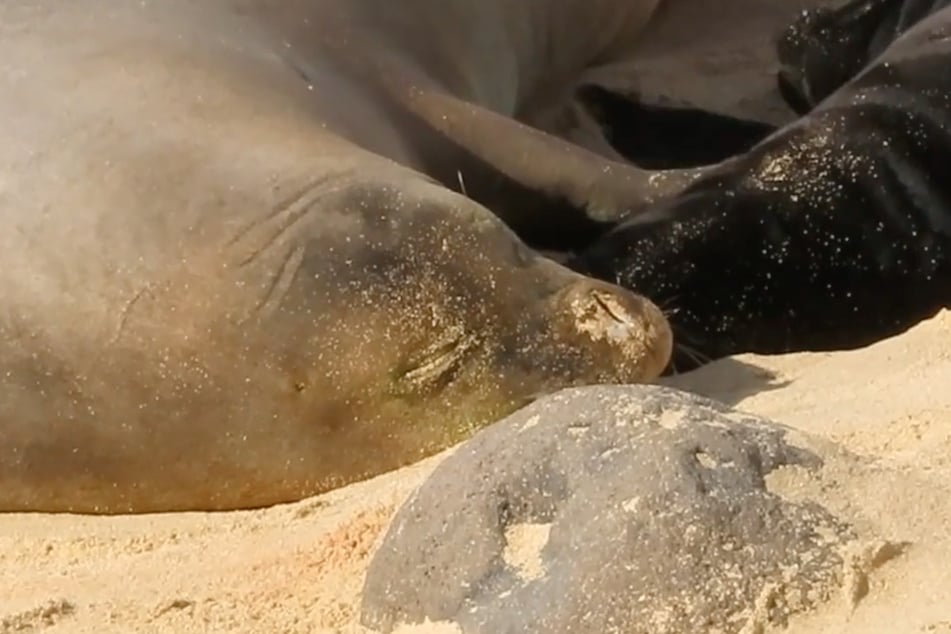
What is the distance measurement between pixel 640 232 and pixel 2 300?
1.25 m

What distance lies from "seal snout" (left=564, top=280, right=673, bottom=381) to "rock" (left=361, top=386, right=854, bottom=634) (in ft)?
2.17

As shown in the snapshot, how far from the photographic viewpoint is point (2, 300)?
111 inches

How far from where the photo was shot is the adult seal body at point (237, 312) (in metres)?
2.72

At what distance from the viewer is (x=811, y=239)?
330 centimetres

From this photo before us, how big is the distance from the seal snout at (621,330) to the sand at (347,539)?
156 mm

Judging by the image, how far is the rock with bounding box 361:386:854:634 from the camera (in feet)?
5.96

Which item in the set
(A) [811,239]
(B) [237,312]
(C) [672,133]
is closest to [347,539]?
(B) [237,312]

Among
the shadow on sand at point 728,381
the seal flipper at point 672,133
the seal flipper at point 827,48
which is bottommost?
the seal flipper at point 672,133

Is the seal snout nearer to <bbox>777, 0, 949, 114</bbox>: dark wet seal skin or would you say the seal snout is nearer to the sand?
the sand

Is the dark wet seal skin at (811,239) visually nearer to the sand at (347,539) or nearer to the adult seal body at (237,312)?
the sand at (347,539)

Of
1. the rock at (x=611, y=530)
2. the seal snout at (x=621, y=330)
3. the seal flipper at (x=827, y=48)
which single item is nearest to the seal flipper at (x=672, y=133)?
the seal flipper at (x=827, y=48)

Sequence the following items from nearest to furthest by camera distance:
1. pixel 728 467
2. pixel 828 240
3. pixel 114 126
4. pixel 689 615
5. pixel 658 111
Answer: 1. pixel 689 615
2. pixel 728 467
3. pixel 114 126
4. pixel 828 240
5. pixel 658 111

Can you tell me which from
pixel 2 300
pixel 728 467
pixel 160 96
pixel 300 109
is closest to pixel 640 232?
pixel 300 109

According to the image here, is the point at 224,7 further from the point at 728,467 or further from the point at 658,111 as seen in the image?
the point at 728,467
